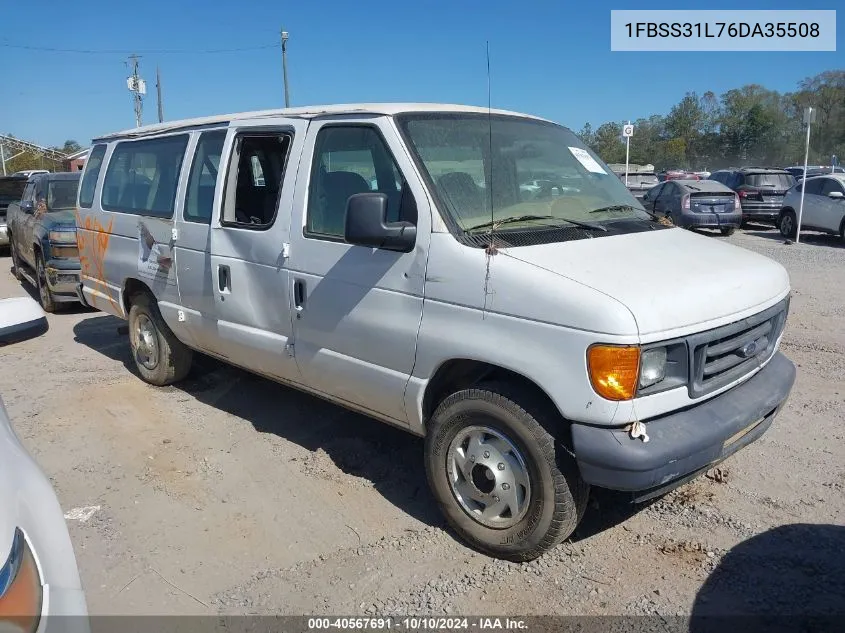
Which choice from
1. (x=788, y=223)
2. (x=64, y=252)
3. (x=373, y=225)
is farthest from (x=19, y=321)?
(x=788, y=223)

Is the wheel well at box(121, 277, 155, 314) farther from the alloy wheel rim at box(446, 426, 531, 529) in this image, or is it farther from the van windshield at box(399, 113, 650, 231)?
the alloy wheel rim at box(446, 426, 531, 529)

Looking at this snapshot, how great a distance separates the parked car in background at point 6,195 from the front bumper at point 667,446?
15652 mm

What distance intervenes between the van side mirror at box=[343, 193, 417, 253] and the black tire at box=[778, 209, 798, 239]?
52.2 ft

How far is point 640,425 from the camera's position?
2.86 metres

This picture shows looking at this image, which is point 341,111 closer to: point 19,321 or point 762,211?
point 19,321

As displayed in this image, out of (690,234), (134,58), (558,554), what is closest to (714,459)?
(558,554)

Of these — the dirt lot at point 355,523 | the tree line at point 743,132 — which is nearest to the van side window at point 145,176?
the dirt lot at point 355,523

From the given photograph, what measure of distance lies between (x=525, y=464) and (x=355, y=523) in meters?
1.12

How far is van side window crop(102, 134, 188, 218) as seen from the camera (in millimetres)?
5281

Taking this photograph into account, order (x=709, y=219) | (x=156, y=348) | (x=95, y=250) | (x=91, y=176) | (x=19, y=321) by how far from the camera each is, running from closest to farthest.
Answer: (x=19, y=321)
(x=156, y=348)
(x=95, y=250)
(x=91, y=176)
(x=709, y=219)

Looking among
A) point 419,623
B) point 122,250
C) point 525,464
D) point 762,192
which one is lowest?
point 419,623

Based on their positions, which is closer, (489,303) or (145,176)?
(489,303)

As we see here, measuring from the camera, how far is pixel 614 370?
279 cm

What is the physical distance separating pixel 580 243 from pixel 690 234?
1.06 meters
